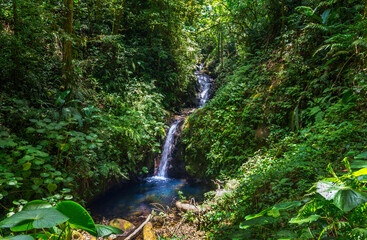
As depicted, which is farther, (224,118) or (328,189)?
(224,118)

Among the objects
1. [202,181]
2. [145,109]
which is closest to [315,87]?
[202,181]

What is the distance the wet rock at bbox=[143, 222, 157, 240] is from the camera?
3476 mm

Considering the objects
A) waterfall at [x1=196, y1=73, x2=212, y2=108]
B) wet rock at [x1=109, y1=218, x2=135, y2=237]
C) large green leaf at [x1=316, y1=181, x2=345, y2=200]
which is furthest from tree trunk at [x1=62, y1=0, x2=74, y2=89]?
waterfall at [x1=196, y1=73, x2=212, y2=108]

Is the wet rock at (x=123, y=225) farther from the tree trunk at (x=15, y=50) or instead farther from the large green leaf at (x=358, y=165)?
the large green leaf at (x=358, y=165)

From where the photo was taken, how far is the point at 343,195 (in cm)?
74

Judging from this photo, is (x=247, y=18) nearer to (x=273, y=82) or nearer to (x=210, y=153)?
(x=273, y=82)

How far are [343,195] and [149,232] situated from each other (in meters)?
3.76

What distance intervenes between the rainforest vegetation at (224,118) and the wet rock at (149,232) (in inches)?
39.0

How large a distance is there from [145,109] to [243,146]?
3.72 metres

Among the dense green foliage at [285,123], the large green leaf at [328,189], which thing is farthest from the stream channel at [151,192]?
the large green leaf at [328,189]

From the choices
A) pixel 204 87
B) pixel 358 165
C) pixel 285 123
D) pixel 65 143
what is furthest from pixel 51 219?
pixel 204 87

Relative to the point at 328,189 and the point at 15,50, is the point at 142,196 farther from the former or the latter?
the point at 328,189

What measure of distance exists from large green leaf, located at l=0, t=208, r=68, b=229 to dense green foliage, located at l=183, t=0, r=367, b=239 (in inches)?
→ 41.7

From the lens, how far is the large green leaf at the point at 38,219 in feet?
2.89
